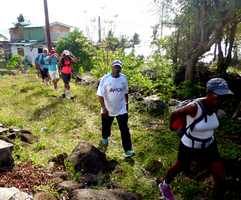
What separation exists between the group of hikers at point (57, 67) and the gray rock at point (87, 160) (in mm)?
7092

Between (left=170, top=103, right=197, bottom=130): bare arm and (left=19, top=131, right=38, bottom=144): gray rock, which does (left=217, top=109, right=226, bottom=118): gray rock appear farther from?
(left=170, top=103, right=197, bottom=130): bare arm

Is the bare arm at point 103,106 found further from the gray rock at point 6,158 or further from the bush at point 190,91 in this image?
the bush at point 190,91

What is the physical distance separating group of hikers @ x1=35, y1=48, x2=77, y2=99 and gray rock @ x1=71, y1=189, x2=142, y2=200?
28.4 ft

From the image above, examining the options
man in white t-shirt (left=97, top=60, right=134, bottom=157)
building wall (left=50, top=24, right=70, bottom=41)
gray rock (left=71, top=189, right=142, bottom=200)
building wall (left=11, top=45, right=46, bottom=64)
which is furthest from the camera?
building wall (left=50, top=24, right=70, bottom=41)

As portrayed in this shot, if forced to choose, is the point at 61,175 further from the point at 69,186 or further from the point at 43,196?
the point at 43,196

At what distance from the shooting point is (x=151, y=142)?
9102mm

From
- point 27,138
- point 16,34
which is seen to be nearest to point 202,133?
point 27,138

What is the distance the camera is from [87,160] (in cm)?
709

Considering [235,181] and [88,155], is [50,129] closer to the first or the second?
[88,155]

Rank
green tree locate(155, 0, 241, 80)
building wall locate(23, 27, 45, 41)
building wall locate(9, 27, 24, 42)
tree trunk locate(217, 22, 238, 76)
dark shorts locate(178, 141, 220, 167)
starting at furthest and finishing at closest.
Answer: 1. building wall locate(9, 27, 24, 42)
2. building wall locate(23, 27, 45, 41)
3. tree trunk locate(217, 22, 238, 76)
4. green tree locate(155, 0, 241, 80)
5. dark shorts locate(178, 141, 220, 167)

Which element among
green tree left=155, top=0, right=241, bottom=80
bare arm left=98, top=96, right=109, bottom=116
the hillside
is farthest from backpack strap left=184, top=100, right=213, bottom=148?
green tree left=155, top=0, right=241, bottom=80

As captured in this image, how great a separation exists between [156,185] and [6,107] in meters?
7.68

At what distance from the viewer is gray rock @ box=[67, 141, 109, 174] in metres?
7.06

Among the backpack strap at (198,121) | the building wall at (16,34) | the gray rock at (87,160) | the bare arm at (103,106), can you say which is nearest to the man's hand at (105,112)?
the bare arm at (103,106)
